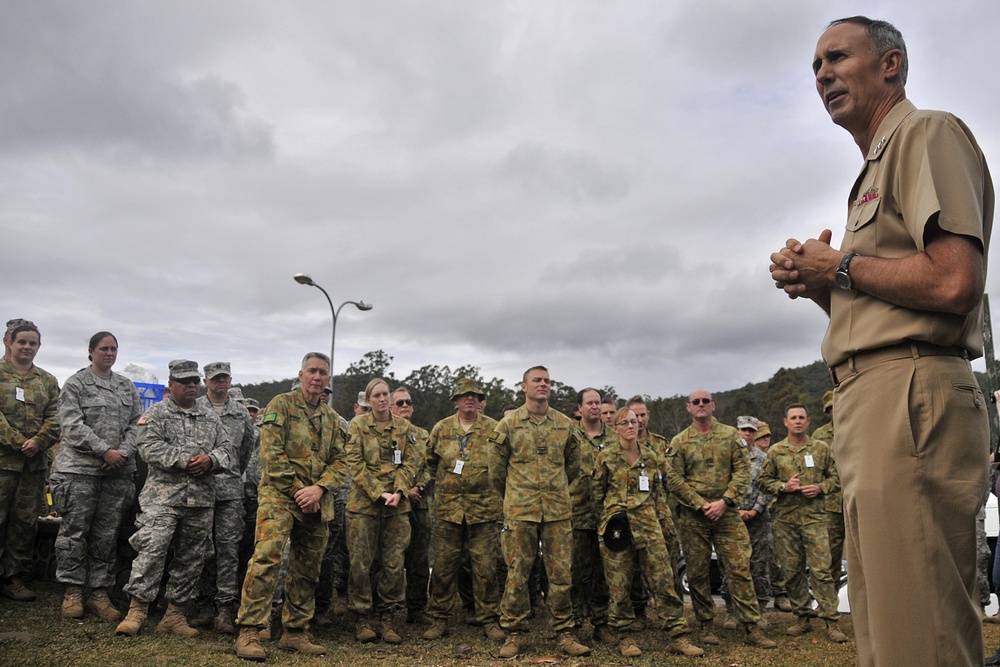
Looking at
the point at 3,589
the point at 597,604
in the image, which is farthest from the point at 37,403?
the point at 597,604

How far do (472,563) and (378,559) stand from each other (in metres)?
0.96

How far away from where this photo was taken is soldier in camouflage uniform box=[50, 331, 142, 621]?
6.20 m

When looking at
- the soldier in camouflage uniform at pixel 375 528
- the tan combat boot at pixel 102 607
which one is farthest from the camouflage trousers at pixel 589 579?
the tan combat boot at pixel 102 607

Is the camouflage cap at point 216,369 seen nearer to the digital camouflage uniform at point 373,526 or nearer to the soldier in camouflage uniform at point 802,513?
the digital camouflage uniform at point 373,526

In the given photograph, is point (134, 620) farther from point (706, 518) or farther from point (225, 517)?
point (706, 518)

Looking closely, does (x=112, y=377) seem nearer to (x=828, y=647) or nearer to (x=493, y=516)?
(x=493, y=516)

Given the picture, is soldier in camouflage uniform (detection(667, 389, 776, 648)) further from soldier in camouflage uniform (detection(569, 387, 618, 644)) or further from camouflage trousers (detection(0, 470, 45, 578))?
camouflage trousers (detection(0, 470, 45, 578))

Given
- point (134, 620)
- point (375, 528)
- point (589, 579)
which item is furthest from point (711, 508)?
point (134, 620)

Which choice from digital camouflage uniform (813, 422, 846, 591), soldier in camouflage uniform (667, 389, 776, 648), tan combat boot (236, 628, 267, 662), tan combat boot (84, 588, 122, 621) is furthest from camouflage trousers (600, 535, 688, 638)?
tan combat boot (84, 588, 122, 621)

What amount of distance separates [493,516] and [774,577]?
4.43 metres

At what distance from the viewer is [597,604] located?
23.6ft

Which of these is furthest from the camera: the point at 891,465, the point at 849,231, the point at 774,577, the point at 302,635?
the point at 774,577

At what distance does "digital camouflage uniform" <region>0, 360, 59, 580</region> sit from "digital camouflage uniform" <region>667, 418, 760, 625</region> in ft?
20.3

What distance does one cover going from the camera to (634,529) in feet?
22.2
